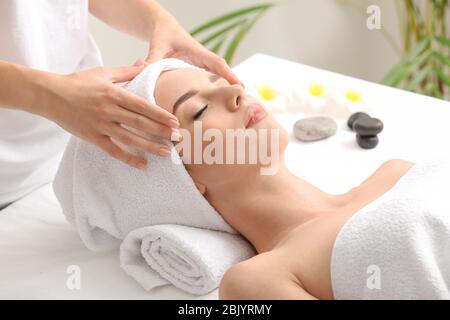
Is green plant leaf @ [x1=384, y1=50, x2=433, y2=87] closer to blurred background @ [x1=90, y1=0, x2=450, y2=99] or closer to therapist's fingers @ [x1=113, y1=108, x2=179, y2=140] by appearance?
blurred background @ [x1=90, y1=0, x2=450, y2=99]

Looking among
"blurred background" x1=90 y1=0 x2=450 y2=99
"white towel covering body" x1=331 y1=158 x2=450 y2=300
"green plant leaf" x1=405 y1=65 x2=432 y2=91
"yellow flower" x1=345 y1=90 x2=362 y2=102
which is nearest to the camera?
"white towel covering body" x1=331 y1=158 x2=450 y2=300

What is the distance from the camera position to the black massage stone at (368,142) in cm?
192

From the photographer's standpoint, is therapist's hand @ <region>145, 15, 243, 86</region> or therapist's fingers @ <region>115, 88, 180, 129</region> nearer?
therapist's fingers @ <region>115, 88, 180, 129</region>

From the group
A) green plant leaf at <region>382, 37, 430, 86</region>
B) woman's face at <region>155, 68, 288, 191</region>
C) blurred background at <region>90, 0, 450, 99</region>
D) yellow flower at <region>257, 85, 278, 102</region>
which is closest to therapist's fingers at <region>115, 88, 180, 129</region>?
woman's face at <region>155, 68, 288, 191</region>

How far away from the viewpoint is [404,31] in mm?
3088

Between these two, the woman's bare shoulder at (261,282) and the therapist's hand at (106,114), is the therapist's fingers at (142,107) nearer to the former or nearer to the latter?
the therapist's hand at (106,114)

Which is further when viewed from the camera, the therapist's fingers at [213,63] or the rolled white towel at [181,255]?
the therapist's fingers at [213,63]

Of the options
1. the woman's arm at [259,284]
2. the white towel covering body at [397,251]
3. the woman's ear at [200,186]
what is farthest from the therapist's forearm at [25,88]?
the white towel covering body at [397,251]

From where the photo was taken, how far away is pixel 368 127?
1.90 metres

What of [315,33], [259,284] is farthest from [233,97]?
[315,33]

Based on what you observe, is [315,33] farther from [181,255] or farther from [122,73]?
[181,255]

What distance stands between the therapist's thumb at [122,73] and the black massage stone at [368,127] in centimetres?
61

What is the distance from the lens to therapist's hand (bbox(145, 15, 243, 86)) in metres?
1.69

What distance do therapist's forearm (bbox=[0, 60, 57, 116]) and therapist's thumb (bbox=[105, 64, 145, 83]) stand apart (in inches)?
6.0
